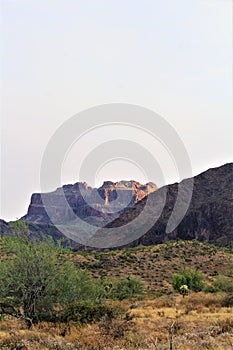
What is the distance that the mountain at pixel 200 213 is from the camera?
10844cm

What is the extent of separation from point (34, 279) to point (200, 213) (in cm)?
10155

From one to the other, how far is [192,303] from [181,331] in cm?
1102

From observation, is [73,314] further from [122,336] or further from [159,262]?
[159,262]

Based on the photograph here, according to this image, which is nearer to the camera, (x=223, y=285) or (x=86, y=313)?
(x=86, y=313)

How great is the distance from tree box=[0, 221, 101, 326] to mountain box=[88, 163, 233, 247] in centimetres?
9040

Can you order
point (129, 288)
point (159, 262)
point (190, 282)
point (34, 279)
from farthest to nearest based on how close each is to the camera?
point (159, 262), point (190, 282), point (129, 288), point (34, 279)

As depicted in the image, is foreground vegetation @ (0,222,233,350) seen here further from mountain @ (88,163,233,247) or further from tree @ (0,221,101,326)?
mountain @ (88,163,233,247)

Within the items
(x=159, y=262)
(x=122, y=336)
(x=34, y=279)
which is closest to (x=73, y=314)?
(x=34, y=279)

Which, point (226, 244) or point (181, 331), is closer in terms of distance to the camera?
point (181, 331)

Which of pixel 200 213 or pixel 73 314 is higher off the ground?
pixel 200 213

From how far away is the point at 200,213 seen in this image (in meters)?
115

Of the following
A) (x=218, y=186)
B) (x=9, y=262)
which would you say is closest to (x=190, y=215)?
(x=218, y=186)

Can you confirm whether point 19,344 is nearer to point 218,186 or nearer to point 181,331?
point 181,331

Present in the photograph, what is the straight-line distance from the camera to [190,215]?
390 ft
